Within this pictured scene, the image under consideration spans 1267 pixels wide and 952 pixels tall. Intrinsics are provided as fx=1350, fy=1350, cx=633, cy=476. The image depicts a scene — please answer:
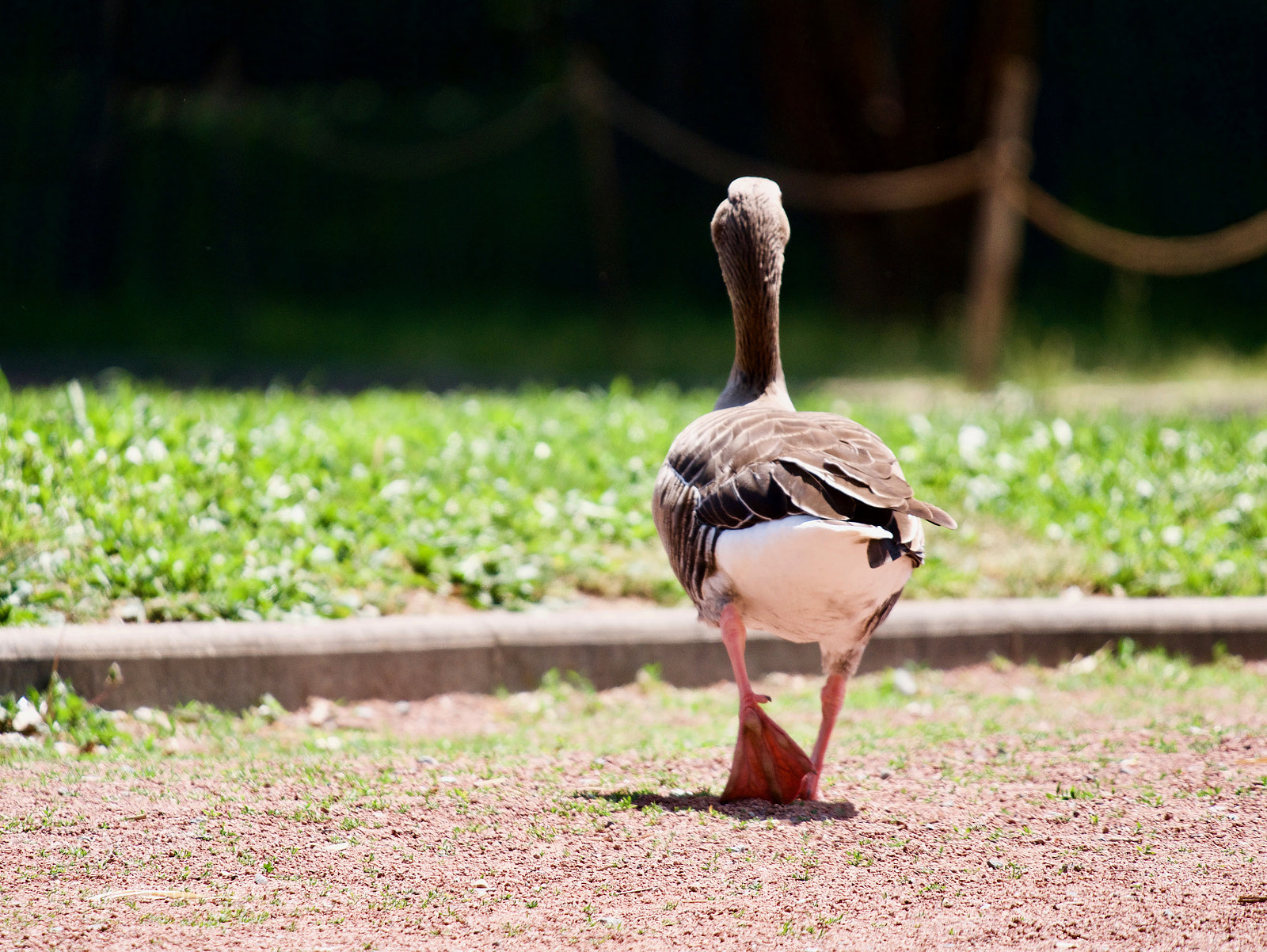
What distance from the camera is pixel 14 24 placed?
12234 mm

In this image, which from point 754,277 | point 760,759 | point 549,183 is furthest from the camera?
point 549,183

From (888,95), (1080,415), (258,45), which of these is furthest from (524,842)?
(258,45)

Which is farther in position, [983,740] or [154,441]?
[154,441]

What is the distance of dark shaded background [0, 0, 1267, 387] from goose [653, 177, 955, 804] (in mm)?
6635

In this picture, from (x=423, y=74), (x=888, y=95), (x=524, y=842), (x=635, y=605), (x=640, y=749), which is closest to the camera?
(x=524, y=842)

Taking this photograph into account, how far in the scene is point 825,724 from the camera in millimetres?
3498

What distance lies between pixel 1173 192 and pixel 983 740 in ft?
46.4

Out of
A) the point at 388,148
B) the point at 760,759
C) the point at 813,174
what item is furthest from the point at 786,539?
the point at 388,148

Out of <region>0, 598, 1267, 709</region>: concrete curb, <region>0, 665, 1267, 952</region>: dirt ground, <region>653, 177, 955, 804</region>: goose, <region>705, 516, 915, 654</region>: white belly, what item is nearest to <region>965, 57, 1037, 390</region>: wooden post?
<region>0, 598, 1267, 709</region>: concrete curb

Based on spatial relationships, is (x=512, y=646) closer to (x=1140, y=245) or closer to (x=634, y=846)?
(x=634, y=846)

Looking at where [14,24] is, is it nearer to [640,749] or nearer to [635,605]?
[635,605]

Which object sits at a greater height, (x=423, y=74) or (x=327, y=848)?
(x=423, y=74)

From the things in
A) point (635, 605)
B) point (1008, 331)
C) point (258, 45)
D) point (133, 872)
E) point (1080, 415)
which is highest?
point (258, 45)

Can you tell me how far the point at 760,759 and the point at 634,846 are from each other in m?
0.46
